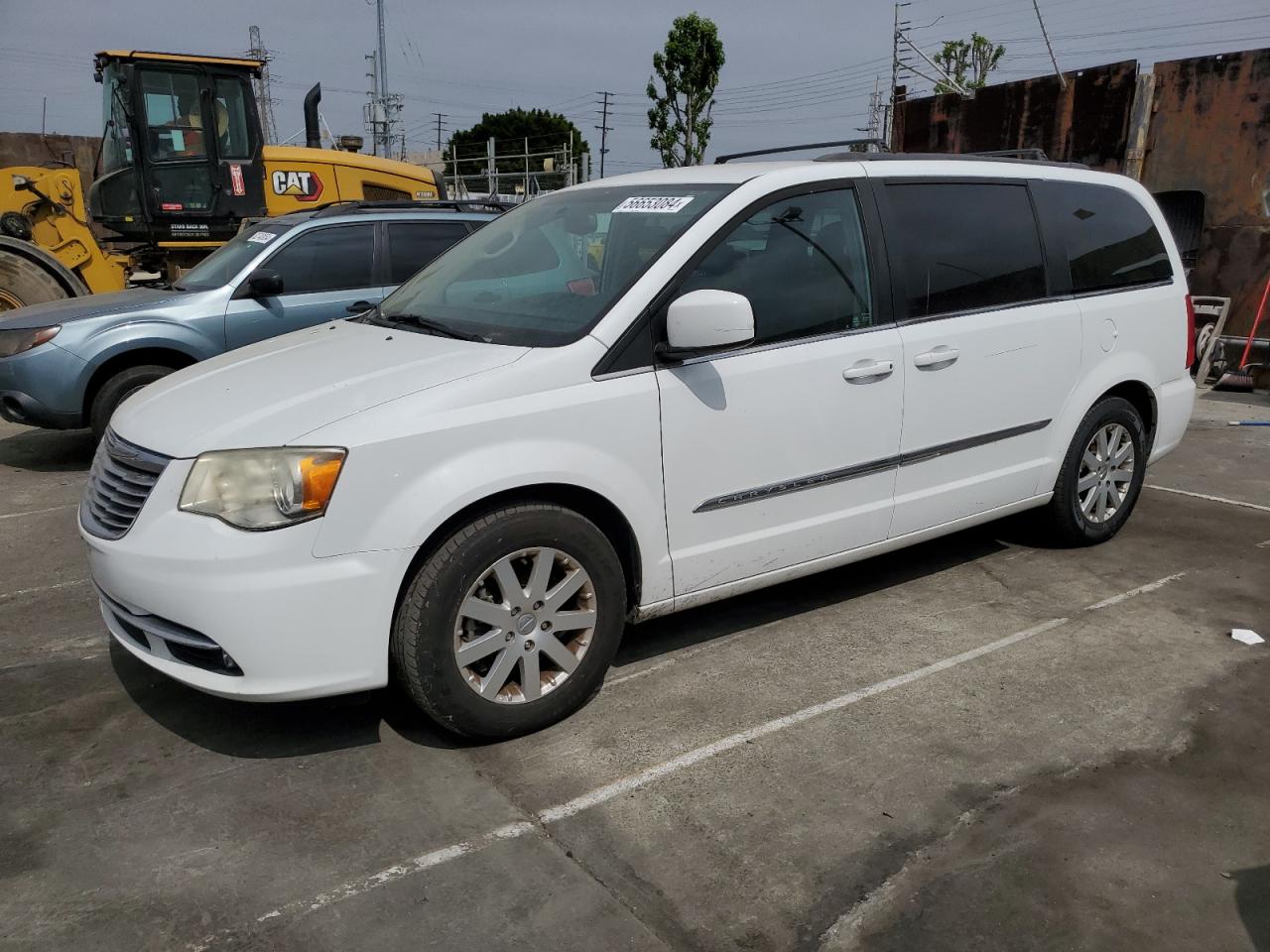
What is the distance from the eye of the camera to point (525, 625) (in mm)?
3264

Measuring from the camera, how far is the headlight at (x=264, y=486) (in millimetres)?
2912

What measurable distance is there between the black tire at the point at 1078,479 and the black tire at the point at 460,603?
2659mm

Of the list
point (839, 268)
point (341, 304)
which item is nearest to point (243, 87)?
point (341, 304)

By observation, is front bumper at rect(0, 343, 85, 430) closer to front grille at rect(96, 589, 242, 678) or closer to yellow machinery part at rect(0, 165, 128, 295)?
yellow machinery part at rect(0, 165, 128, 295)

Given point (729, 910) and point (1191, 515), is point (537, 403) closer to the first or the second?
point (729, 910)

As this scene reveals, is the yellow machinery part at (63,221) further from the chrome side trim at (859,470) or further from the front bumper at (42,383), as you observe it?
the chrome side trim at (859,470)

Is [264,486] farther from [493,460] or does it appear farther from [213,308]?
[213,308]

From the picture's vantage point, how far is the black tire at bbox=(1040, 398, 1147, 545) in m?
4.94

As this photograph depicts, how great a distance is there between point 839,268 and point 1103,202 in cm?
193

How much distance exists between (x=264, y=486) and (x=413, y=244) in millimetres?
5145

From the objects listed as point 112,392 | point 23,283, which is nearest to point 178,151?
point 23,283

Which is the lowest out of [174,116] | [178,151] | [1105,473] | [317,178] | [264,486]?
[1105,473]

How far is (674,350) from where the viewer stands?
3434 mm

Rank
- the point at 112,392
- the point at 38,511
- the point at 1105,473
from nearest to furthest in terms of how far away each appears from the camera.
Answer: the point at 1105,473 → the point at 38,511 → the point at 112,392
